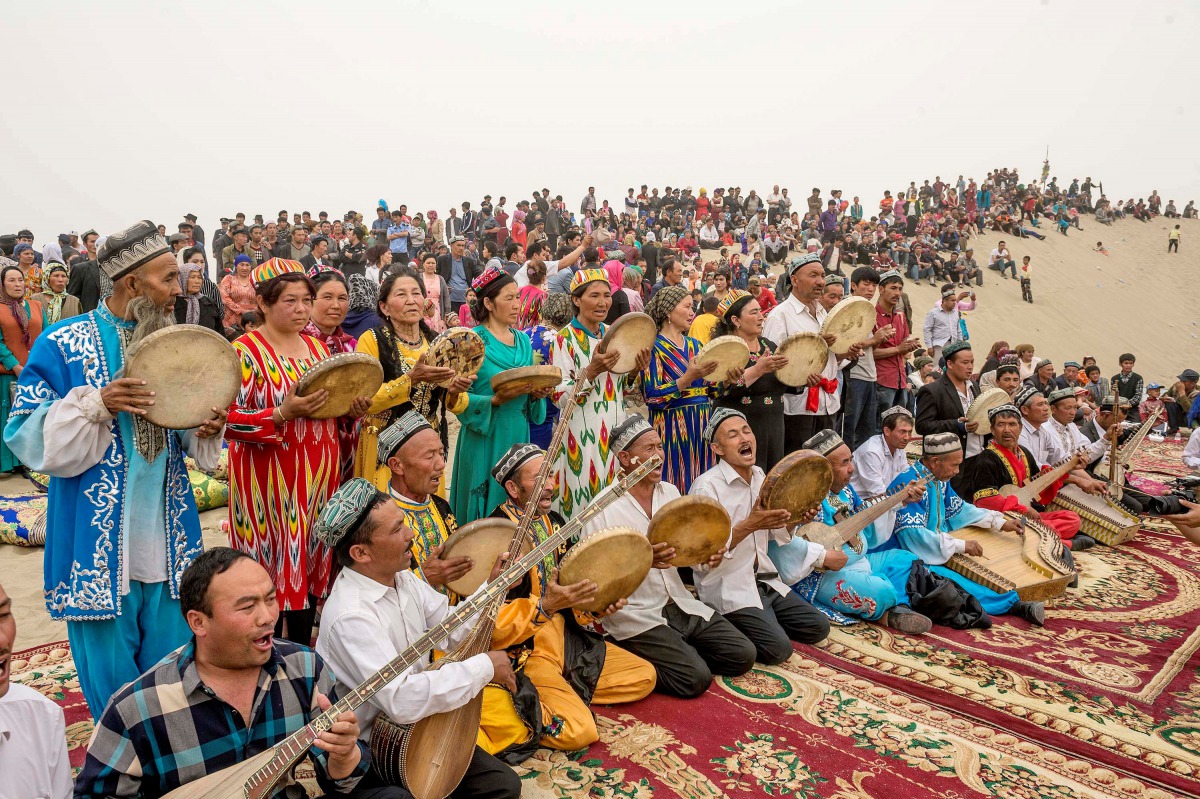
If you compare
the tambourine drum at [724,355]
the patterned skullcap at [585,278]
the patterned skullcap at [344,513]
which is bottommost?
the patterned skullcap at [344,513]

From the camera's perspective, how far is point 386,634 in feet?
9.31

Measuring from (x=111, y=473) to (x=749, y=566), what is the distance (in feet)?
10.5

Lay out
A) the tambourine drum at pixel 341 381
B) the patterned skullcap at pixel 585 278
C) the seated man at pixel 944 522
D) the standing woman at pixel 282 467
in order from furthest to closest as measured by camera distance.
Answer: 1. the seated man at pixel 944 522
2. the patterned skullcap at pixel 585 278
3. the standing woman at pixel 282 467
4. the tambourine drum at pixel 341 381

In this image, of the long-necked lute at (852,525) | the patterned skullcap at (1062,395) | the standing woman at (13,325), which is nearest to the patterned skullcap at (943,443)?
the long-necked lute at (852,525)

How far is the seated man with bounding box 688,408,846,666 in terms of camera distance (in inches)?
177

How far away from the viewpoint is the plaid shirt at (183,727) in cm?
214

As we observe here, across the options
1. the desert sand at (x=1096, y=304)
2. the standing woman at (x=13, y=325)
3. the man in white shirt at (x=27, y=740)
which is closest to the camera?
the man in white shirt at (x=27, y=740)

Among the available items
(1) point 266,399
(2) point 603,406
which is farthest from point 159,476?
(2) point 603,406

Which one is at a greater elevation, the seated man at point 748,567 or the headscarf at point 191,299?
the headscarf at point 191,299

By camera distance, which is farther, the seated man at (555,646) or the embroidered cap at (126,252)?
the seated man at (555,646)

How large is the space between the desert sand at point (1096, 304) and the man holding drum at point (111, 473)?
75.2 feet

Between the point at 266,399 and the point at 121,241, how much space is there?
904 mm

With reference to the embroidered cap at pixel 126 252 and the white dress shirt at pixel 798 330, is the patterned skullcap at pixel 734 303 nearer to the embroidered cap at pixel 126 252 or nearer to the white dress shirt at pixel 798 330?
the white dress shirt at pixel 798 330

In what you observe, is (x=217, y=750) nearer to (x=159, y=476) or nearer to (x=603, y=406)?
(x=159, y=476)
